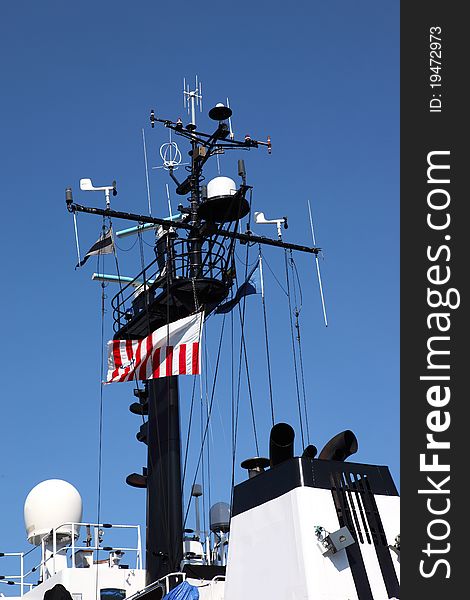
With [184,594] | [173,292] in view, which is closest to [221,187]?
[173,292]

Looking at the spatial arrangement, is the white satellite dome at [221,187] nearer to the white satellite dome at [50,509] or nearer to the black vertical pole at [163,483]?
the black vertical pole at [163,483]

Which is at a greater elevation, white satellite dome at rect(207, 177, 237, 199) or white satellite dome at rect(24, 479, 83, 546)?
white satellite dome at rect(207, 177, 237, 199)

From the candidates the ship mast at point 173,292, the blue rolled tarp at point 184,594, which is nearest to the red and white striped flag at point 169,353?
the ship mast at point 173,292

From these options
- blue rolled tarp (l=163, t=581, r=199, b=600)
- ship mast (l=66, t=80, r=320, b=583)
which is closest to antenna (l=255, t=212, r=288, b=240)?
ship mast (l=66, t=80, r=320, b=583)

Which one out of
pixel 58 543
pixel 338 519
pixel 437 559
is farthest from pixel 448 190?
pixel 58 543

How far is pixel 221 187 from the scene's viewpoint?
55.5ft

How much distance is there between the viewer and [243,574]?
389 inches

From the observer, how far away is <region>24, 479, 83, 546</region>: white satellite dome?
17812 millimetres

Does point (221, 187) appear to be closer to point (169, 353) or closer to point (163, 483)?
point (169, 353)

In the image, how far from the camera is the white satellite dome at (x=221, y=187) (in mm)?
16859

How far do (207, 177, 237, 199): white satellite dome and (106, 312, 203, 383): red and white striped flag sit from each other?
7.05 ft

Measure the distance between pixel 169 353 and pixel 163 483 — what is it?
212cm

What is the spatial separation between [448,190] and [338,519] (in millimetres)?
4132

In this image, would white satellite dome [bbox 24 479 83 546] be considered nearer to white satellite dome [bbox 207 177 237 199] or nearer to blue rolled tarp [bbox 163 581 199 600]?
white satellite dome [bbox 207 177 237 199]
